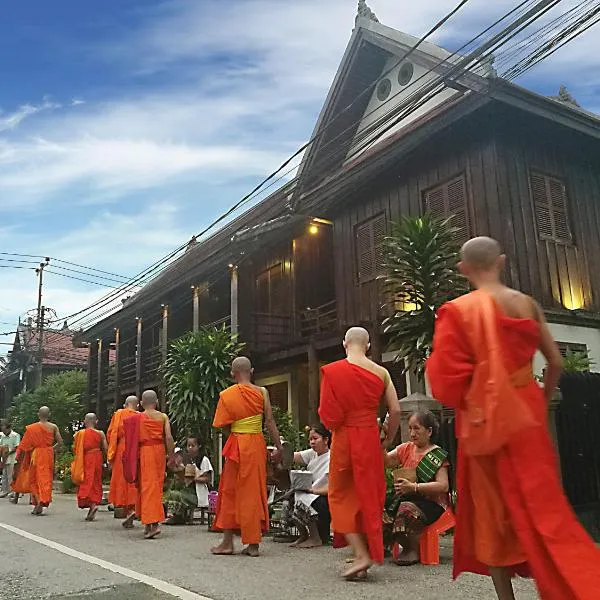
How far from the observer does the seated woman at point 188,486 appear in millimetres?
8945

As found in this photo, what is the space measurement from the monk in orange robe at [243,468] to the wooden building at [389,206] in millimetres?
5628

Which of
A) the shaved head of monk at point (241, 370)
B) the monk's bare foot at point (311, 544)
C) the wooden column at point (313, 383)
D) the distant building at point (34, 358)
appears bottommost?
the monk's bare foot at point (311, 544)

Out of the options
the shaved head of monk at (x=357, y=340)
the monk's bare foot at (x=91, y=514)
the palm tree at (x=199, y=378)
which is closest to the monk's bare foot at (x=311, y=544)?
the shaved head of monk at (x=357, y=340)

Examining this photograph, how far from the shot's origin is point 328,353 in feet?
49.5

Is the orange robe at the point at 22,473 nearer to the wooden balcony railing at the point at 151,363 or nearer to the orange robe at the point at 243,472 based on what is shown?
the orange robe at the point at 243,472

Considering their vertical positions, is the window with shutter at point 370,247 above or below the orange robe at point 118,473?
above

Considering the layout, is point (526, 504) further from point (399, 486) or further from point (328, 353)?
point (328, 353)

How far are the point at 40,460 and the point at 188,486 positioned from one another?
A: 3106mm

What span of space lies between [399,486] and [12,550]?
3592mm

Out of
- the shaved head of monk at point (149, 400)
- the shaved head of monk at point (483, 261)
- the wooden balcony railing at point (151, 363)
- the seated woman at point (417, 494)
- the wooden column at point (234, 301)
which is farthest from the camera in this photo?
the wooden balcony railing at point (151, 363)

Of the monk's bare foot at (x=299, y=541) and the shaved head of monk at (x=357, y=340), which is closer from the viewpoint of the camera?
the shaved head of monk at (x=357, y=340)

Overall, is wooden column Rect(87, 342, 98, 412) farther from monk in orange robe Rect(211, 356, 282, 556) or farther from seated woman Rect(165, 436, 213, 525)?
monk in orange robe Rect(211, 356, 282, 556)

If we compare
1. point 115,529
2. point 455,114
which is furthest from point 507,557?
point 455,114

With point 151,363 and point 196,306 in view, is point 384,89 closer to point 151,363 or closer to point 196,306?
point 196,306
